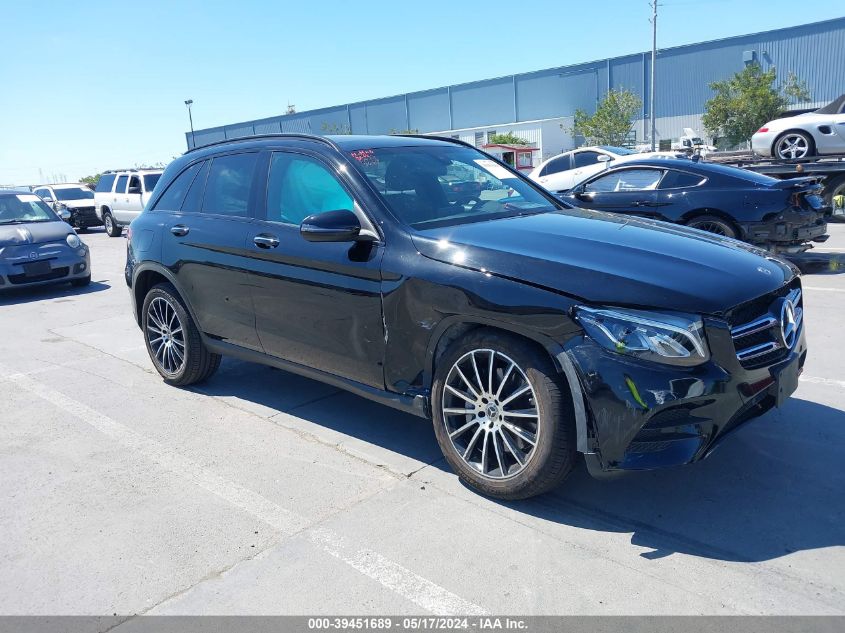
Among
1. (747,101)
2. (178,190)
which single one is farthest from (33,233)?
(747,101)

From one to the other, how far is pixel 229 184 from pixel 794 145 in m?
12.9

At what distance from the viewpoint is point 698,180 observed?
8984mm

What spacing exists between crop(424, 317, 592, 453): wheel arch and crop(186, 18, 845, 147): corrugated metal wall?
1976 inches

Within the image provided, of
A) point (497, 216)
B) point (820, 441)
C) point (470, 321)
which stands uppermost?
point (497, 216)

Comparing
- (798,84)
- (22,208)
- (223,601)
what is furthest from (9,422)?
(798,84)

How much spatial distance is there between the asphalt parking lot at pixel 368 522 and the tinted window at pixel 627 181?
4634mm

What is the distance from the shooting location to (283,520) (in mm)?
3557

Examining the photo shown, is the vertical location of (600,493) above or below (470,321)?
below

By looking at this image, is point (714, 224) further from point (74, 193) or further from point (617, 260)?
point (74, 193)

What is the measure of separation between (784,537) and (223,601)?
2.42 meters

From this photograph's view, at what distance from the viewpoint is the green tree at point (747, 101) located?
42.7 meters

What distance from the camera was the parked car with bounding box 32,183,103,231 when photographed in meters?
24.0
